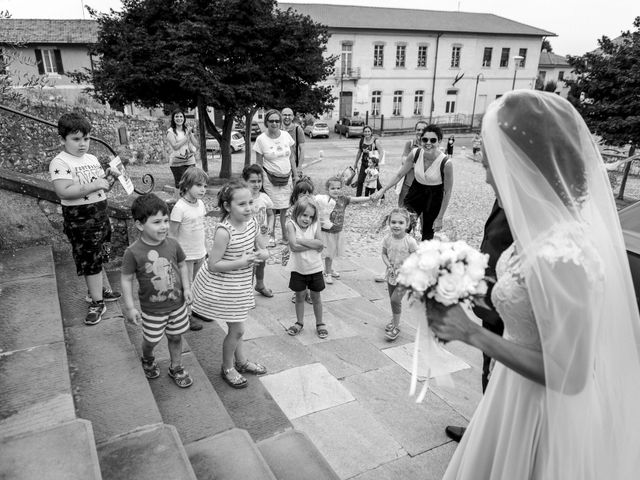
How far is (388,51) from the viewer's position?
3875 centimetres

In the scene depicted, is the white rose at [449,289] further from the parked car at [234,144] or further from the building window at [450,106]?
the building window at [450,106]

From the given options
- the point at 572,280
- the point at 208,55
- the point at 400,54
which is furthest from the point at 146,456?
the point at 400,54

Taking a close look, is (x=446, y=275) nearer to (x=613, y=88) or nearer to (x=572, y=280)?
(x=572, y=280)

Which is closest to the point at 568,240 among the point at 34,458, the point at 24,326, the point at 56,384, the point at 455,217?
the point at 34,458

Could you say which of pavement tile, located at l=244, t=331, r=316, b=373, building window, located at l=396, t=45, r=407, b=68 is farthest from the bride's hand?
building window, located at l=396, t=45, r=407, b=68

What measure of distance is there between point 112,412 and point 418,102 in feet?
137

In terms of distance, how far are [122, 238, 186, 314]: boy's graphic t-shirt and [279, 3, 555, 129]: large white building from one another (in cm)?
3761

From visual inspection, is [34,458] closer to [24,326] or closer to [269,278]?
[24,326]

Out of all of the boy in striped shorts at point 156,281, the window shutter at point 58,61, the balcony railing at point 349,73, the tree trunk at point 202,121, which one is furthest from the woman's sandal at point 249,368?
the balcony railing at point 349,73

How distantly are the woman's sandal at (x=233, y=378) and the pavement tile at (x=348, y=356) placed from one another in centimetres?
81

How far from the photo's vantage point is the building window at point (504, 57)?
41.5 m

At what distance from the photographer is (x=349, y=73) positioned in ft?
126

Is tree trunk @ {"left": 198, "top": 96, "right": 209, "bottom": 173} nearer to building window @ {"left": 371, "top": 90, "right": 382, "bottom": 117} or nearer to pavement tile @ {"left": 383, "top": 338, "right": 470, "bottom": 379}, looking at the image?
pavement tile @ {"left": 383, "top": 338, "right": 470, "bottom": 379}

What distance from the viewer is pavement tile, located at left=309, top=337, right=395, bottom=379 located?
153 inches
